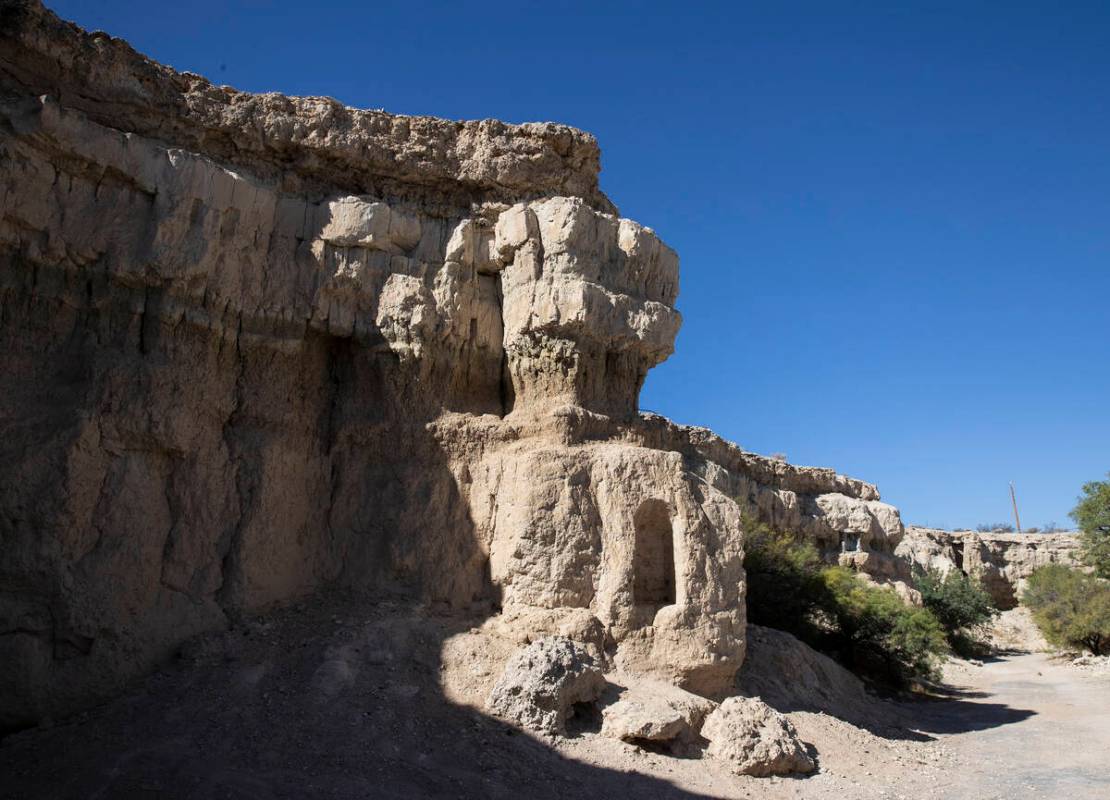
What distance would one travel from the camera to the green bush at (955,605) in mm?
29922

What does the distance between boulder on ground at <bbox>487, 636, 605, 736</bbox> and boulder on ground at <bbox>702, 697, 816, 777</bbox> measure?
4.96ft

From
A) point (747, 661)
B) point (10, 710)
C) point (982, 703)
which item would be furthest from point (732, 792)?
point (982, 703)

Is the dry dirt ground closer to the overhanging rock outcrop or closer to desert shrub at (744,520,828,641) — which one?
the overhanging rock outcrop

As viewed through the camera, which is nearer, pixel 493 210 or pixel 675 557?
pixel 675 557

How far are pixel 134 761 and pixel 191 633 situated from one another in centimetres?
269

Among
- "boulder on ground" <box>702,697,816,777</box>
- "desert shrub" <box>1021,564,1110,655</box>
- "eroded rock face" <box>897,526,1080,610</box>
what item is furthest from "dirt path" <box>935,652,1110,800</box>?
"eroded rock face" <box>897,526,1080,610</box>

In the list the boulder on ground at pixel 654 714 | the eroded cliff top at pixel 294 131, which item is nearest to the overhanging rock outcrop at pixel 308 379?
the eroded cliff top at pixel 294 131

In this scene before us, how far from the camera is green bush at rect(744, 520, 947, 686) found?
1888 centimetres

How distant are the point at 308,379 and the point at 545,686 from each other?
19.1 ft

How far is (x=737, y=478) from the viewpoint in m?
28.1

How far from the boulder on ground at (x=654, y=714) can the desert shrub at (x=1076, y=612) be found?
Result: 20506 mm

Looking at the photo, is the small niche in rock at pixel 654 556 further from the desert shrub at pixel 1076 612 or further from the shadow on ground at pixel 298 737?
the desert shrub at pixel 1076 612

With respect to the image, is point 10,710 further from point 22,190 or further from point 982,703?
point 982,703

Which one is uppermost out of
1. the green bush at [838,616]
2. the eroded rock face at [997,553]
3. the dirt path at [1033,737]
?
the eroded rock face at [997,553]
